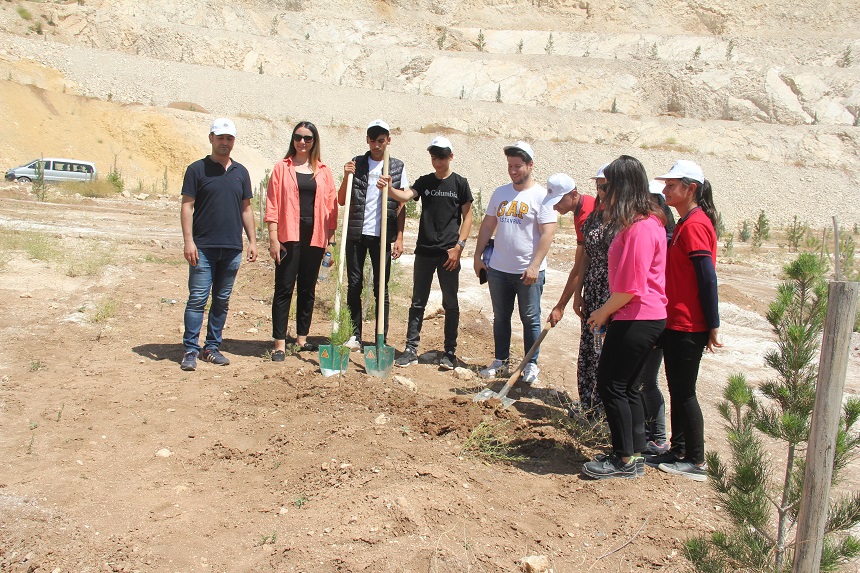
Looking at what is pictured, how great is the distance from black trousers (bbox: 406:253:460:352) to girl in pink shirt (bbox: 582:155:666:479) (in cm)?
217

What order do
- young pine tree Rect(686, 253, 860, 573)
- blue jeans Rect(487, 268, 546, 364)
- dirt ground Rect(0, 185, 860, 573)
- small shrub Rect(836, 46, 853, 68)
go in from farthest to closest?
small shrub Rect(836, 46, 853, 68) < blue jeans Rect(487, 268, 546, 364) < dirt ground Rect(0, 185, 860, 573) < young pine tree Rect(686, 253, 860, 573)

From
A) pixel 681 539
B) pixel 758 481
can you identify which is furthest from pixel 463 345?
pixel 758 481

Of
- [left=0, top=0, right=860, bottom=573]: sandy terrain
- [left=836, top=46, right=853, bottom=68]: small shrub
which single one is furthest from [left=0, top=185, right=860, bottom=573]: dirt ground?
[left=836, top=46, right=853, bottom=68]: small shrub

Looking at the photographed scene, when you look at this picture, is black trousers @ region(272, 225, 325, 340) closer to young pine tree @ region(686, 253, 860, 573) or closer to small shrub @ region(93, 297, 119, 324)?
small shrub @ region(93, 297, 119, 324)

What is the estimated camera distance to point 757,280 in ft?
45.1

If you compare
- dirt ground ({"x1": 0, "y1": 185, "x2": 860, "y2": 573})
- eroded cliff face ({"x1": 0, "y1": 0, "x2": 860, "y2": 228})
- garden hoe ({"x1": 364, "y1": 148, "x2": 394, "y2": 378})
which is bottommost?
dirt ground ({"x1": 0, "y1": 185, "x2": 860, "y2": 573})

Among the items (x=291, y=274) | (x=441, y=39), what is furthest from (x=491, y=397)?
(x=441, y=39)

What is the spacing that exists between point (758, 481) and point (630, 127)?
37.8 meters

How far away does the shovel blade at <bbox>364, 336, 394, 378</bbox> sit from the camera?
530cm

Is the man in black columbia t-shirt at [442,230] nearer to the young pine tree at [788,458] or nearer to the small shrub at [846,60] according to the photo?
the young pine tree at [788,458]

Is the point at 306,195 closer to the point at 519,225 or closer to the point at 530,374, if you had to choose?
the point at 519,225

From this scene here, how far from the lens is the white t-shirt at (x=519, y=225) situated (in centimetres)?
519

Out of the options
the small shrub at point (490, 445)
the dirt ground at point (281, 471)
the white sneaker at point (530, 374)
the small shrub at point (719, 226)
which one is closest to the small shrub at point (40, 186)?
the dirt ground at point (281, 471)

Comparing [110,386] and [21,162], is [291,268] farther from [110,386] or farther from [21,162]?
[21,162]
